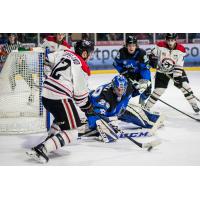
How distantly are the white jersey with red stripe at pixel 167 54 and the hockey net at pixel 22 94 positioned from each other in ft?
3.67

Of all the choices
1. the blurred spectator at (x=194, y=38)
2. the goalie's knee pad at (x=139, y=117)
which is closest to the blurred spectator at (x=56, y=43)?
the goalie's knee pad at (x=139, y=117)

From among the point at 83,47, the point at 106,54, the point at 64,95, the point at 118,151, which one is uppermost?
the point at 83,47

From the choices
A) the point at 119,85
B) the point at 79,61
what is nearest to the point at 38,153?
the point at 79,61

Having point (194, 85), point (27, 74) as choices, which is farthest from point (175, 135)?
point (194, 85)

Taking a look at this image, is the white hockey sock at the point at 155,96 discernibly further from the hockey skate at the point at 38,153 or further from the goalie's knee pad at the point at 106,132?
the hockey skate at the point at 38,153

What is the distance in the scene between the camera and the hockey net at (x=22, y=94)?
11.8 ft

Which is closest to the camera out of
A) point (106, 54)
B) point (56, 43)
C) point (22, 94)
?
point (22, 94)

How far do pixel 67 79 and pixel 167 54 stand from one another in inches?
70.2

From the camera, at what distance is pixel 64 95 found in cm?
261

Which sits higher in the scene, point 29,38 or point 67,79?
point 29,38

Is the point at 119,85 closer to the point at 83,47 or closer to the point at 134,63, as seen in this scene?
the point at 83,47

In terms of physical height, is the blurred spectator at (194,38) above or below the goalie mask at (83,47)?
above

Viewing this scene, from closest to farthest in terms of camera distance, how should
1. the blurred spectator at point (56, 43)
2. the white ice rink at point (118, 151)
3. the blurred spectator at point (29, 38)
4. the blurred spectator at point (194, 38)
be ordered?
the white ice rink at point (118, 151) → the blurred spectator at point (56, 43) → the blurred spectator at point (29, 38) → the blurred spectator at point (194, 38)

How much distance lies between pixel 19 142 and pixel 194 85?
3272 mm
